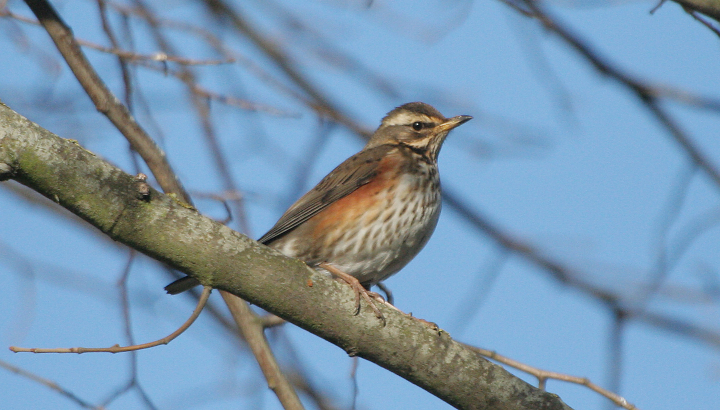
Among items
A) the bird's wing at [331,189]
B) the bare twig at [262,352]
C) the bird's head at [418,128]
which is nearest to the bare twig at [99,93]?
the bare twig at [262,352]

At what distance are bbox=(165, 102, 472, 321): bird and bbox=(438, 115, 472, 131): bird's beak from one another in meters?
0.60

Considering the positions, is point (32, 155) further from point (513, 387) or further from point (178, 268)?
point (513, 387)

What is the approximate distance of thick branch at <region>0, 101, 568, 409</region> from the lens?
2.98 m

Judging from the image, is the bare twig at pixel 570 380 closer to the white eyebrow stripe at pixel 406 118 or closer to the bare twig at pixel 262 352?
the bare twig at pixel 262 352

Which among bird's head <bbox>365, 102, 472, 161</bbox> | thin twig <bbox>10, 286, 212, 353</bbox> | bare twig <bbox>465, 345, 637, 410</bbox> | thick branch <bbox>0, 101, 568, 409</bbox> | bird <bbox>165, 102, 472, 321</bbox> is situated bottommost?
thin twig <bbox>10, 286, 212, 353</bbox>

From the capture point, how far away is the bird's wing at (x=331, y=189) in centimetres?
564

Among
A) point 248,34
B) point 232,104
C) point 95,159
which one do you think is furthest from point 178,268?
point 248,34

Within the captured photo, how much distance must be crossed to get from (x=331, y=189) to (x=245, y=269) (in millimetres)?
2769

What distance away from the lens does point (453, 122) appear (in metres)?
6.61

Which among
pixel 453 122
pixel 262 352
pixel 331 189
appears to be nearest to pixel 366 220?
pixel 331 189

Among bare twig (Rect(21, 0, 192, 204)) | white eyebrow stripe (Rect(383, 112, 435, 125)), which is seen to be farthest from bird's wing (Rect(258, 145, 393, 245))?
bare twig (Rect(21, 0, 192, 204))

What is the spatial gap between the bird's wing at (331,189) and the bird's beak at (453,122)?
59 centimetres

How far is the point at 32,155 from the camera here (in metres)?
2.93

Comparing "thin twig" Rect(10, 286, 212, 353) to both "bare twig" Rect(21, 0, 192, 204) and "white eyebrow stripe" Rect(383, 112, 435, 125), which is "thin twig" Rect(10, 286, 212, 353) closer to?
"bare twig" Rect(21, 0, 192, 204)
